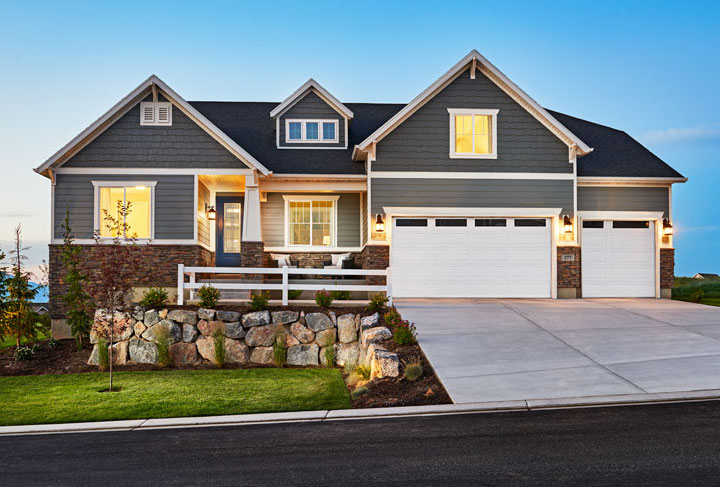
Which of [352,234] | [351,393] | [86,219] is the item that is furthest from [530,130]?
[86,219]

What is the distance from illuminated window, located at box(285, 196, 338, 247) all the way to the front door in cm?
166

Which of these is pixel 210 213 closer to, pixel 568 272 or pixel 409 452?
pixel 568 272

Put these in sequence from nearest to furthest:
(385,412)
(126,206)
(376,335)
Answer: (385,412)
(376,335)
(126,206)

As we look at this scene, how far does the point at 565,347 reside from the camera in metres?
11.5

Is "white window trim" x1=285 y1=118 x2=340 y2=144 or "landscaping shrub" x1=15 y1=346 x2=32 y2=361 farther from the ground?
"white window trim" x1=285 y1=118 x2=340 y2=144

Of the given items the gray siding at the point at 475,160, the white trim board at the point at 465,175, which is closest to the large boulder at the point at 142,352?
the white trim board at the point at 465,175

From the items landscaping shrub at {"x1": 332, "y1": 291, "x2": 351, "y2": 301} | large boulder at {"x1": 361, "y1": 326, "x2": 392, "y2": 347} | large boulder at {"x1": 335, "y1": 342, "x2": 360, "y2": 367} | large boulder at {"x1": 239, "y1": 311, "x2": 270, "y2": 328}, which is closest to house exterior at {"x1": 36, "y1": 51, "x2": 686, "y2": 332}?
landscaping shrub at {"x1": 332, "y1": 291, "x2": 351, "y2": 301}

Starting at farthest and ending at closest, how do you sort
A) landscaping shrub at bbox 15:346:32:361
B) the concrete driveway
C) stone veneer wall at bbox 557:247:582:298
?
1. stone veneer wall at bbox 557:247:582:298
2. landscaping shrub at bbox 15:346:32:361
3. the concrete driveway

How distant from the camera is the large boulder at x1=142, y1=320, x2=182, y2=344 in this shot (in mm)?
13898

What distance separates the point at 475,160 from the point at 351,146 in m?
4.46

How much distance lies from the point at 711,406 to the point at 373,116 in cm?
1739

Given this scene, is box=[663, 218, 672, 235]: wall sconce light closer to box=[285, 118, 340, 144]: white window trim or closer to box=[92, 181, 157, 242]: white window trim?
box=[285, 118, 340, 144]: white window trim

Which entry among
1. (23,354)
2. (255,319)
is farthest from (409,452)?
(23,354)

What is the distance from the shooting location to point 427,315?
48.3ft
